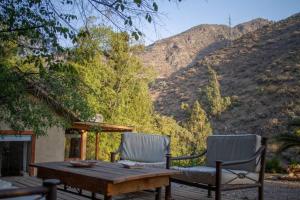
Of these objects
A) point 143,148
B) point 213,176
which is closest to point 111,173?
point 213,176

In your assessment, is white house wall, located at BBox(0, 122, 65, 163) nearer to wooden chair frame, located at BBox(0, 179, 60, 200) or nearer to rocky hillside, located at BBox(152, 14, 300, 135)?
wooden chair frame, located at BBox(0, 179, 60, 200)

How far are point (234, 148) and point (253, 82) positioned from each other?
22.0 metres

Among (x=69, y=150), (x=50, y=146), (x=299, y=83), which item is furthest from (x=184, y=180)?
(x=299, y=83)

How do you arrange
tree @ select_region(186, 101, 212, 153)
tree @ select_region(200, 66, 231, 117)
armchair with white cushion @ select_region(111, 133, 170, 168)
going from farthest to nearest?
tree @ select_region(200, 66, 231, 117) < tree @ select_region(186, 101, 212, 153) < armchair with white cushion @ select_region(111, 133, 170, 168)

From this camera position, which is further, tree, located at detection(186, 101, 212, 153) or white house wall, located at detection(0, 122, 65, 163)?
tree, located at detection(186, 101, 212, 153)

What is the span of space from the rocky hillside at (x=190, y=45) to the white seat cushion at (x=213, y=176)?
3218cm

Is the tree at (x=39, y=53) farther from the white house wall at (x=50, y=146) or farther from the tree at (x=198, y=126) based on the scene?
the tree at (x=198, y=126)

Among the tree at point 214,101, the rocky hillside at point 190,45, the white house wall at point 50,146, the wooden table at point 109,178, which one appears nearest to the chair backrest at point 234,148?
the wooden table at point 109,178

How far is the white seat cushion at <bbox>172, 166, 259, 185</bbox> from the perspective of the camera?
479 cm

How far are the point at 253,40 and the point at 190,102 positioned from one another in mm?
12684

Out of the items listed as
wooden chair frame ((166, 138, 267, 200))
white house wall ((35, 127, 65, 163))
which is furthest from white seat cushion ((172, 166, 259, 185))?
white house wall ((35, 127, 65, 163))

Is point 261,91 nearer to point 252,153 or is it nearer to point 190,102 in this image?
point 190,102

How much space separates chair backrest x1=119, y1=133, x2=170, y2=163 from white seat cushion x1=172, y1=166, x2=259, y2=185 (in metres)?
1.64

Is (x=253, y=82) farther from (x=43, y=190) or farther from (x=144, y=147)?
(x=43, y=190)
